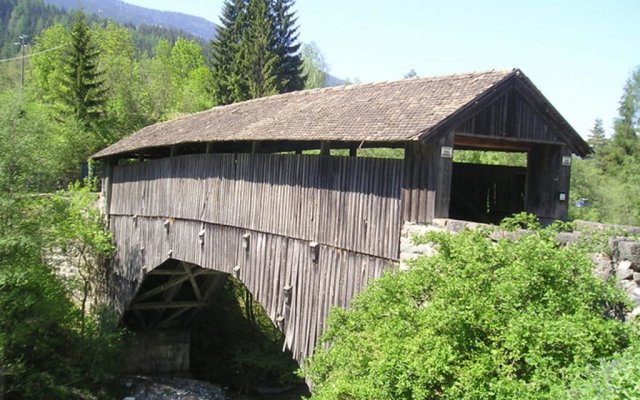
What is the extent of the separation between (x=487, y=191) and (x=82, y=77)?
24.9m

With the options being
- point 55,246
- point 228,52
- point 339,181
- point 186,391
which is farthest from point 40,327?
point 228,52

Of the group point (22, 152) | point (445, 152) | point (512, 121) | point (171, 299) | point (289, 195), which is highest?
point (512, 121)

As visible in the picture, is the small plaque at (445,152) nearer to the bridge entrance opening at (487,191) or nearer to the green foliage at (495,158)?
the bridge entrance opening at (487,191)

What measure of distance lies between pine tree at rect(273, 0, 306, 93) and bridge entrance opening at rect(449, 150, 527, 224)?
26.9 m

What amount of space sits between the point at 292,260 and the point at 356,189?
215cm

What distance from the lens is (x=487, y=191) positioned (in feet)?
38.5

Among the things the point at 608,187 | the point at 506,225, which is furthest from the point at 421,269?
the point at 608,187

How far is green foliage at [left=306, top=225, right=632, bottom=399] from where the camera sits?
5.54 m

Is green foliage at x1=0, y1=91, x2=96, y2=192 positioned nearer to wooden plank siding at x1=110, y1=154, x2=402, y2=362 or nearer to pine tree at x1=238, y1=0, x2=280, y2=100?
wooden plank siding at x1=110, y1=154, x2=402, y2=362

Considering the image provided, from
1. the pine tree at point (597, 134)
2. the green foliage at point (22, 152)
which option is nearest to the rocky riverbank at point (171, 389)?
the green foliage at point (22, 152)

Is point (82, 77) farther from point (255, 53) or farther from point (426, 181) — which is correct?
point (426, 181)

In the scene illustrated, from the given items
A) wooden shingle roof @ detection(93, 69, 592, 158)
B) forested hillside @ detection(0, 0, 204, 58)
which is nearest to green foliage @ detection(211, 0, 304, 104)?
wooden shingle roof @ detection(93, 69, 592, 158)

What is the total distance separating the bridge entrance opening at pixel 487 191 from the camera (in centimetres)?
1128

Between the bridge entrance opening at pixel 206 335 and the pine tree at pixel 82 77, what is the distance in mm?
13869
